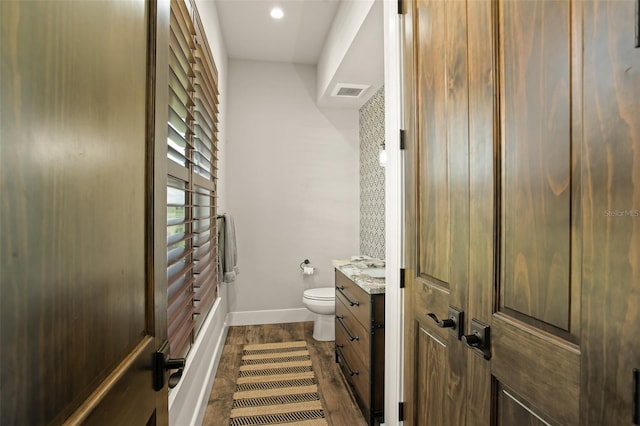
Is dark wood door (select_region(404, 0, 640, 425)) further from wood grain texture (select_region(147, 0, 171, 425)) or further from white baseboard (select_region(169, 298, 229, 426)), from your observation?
white baseboard (select_region(169, 298, 229, 426))

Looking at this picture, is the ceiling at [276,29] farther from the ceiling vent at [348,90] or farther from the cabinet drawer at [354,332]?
the cabinet drawer at [354,332]

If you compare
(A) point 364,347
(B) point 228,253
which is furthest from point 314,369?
(B) point 228,253

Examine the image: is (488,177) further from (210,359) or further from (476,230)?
(210,359)

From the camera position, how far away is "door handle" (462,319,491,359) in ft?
3.14

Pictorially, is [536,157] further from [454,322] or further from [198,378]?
[198,378]

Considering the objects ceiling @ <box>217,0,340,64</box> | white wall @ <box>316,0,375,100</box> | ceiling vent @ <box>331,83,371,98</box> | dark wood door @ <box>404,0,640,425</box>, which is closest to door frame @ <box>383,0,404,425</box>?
→ dark wood door @ <box>404,0,640,425</box>

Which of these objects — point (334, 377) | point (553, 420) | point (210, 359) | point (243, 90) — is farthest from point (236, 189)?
point (553, 420)

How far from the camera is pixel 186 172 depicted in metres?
1.66

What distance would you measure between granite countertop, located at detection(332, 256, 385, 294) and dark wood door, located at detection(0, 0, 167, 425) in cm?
131

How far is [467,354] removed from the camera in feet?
3.47

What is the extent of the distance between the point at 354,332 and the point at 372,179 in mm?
1763

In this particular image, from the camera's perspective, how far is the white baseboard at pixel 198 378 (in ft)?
4.88

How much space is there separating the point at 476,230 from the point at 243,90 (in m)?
3.26

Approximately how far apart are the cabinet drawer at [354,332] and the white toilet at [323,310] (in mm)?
401
